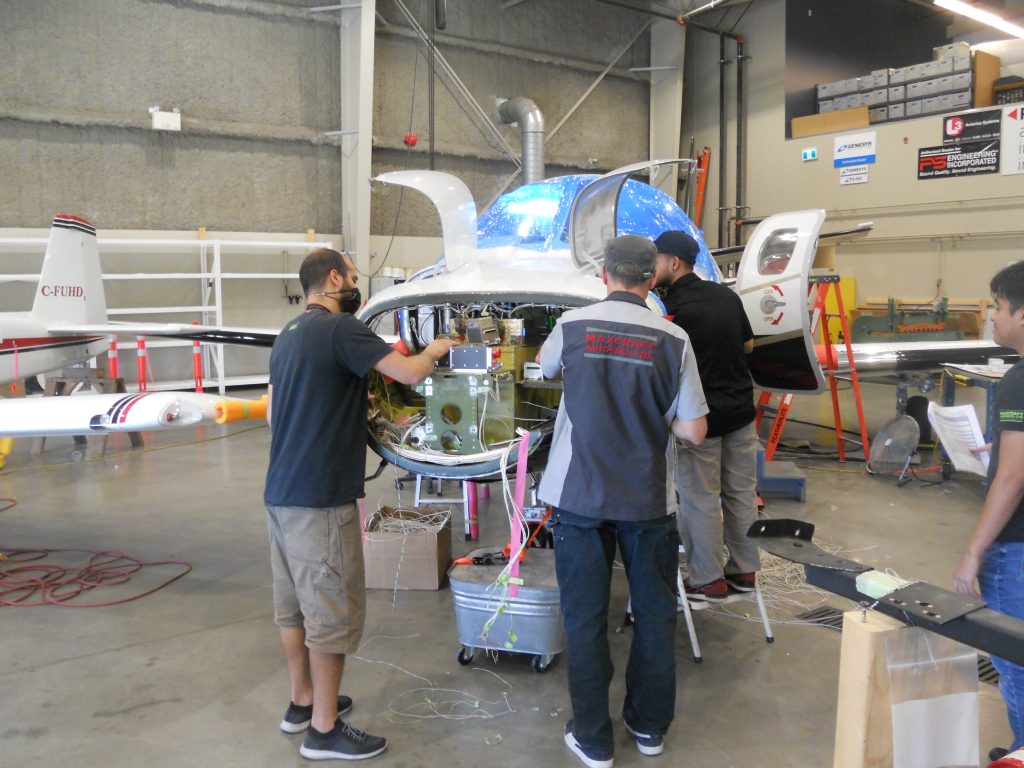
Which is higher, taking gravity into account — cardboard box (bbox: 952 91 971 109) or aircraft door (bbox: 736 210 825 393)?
cardboard box (bbox: 952 91 971 109)

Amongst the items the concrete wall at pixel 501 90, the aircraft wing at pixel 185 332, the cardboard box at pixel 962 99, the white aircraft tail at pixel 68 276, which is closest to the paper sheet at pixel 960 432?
the aircraft wing at pixel 185 332

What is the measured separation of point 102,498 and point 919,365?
7272mm

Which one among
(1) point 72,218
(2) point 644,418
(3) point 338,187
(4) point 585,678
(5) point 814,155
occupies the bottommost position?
(4) point 585,678

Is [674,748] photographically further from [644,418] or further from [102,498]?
[102,498]

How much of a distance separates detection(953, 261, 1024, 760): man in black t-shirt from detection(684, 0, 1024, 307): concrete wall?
35.1 ft

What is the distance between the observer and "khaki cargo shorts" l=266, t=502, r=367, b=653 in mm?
2834

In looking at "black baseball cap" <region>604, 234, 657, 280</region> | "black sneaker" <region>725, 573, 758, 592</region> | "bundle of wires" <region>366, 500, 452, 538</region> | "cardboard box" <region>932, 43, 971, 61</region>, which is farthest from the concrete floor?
"cardboard box" <region>932, 43, 971, 61</region>

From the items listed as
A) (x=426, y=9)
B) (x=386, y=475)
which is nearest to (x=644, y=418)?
(x=386, y=475)

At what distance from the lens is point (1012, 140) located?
1123 centimetres

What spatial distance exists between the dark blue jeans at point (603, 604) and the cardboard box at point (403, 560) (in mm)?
1808

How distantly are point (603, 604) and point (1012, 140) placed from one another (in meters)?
11.6

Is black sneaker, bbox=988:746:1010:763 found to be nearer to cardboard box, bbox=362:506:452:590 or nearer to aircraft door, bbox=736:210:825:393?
aircraft door, bbox=736:210:825:393

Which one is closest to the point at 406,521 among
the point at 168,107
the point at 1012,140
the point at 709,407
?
the point at 709,407

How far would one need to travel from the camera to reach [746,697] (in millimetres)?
3297
